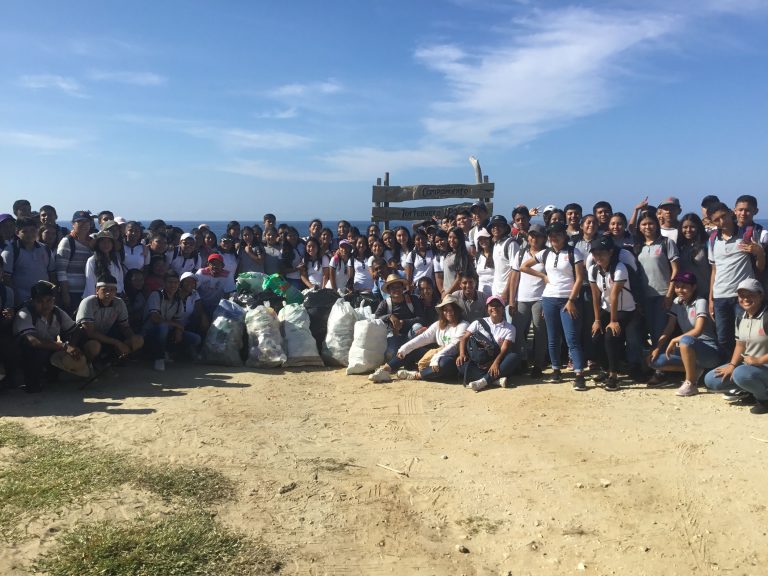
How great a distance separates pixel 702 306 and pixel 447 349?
2.49 metres

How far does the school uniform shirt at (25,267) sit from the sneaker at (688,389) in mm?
6513

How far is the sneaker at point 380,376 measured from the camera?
6.58 metres

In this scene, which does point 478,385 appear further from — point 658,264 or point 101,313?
point 101,313

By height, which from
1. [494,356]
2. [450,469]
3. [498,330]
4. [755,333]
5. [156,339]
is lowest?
[450,469]

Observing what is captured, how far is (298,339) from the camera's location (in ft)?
24.2

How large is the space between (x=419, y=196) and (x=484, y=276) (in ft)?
16.1

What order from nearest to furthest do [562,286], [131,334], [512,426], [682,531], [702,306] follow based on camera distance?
[682,531] → [512,426] → [702,306] → [562,286] → [131,334]

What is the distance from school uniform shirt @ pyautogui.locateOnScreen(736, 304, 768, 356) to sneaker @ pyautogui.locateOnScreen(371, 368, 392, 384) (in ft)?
11.0

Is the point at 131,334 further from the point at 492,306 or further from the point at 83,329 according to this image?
the point at 492,306

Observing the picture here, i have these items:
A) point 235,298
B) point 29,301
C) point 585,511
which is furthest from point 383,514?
point 235,298

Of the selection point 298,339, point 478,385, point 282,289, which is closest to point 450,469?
point 478,385

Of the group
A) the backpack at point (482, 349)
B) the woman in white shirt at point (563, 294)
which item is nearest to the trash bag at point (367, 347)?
the backpack at point (482, 349)

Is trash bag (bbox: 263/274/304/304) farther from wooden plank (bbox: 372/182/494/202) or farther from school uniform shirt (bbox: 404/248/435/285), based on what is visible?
wooden plank (bbox: 372/182/494/202)

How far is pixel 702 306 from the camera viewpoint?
19.0 feet
